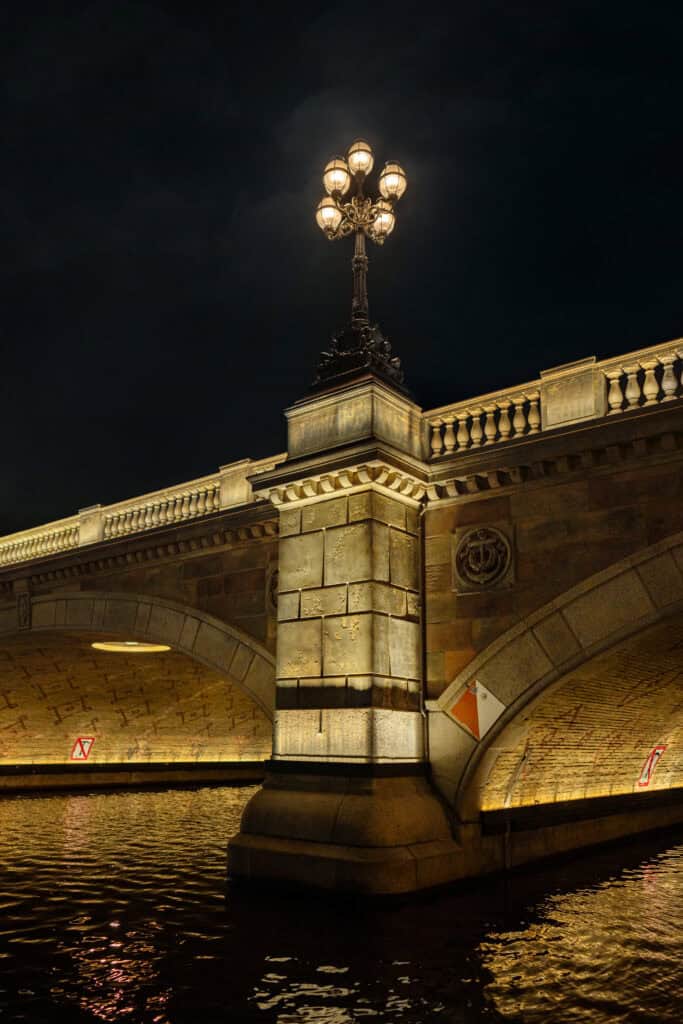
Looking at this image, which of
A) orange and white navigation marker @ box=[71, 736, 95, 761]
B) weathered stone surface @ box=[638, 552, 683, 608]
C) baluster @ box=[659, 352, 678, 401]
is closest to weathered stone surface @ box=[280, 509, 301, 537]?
weathered stone surface @ box=[638, 552, 683, 608]

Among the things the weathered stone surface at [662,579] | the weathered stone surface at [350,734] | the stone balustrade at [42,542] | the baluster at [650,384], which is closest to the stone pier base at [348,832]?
the weathered stone surface at [350,734]

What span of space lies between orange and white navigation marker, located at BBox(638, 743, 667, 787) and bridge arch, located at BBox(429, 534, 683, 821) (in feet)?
13.4

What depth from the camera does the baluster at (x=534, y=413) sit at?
10.2 meters

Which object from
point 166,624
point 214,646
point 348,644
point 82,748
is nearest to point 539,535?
point 348,644

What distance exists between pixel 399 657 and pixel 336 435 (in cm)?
284

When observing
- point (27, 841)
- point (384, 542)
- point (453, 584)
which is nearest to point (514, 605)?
point (453, 584)

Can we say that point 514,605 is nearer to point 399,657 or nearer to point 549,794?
point 399,657

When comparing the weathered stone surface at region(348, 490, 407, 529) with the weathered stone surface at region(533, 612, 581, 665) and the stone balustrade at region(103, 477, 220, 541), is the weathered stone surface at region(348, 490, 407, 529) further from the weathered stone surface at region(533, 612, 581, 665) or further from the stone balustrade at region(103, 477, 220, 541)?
the stone balustrade at region(103, 477, 220, 541)

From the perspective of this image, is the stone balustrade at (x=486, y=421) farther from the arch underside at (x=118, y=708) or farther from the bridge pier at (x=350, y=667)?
the arch underside at (x=118, y=708)

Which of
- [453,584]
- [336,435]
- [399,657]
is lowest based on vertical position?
[399,657]

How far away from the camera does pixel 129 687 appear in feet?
75.4

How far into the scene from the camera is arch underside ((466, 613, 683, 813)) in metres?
10.0

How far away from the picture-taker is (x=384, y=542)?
10.3 m

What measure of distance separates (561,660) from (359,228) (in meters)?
5.85
